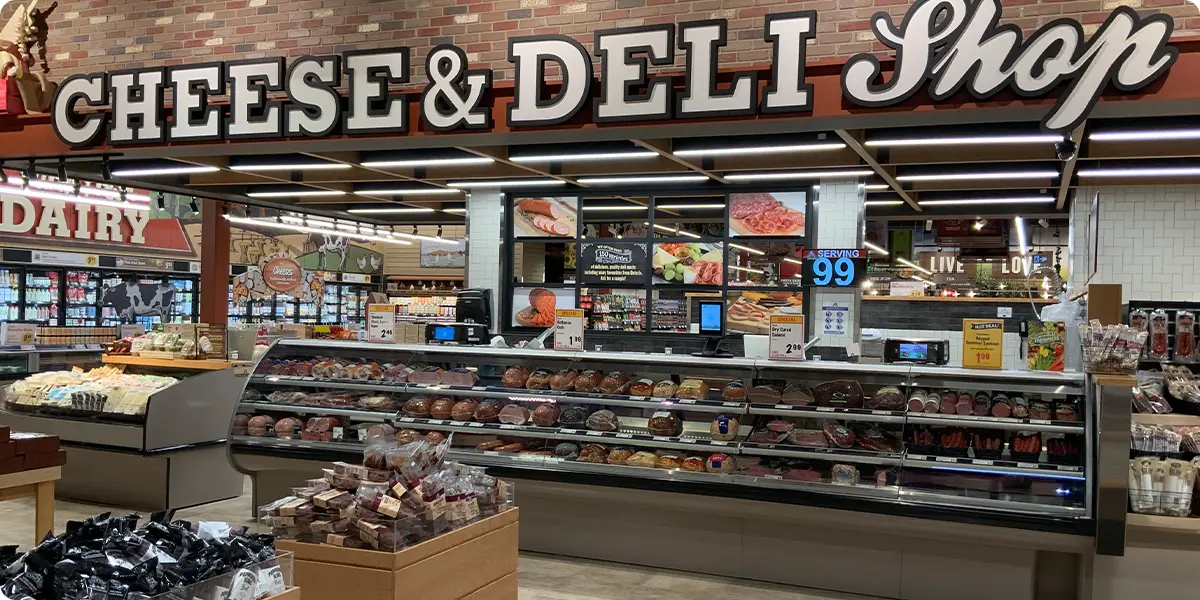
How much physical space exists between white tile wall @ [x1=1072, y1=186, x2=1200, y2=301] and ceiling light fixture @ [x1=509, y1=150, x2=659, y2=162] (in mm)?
4506

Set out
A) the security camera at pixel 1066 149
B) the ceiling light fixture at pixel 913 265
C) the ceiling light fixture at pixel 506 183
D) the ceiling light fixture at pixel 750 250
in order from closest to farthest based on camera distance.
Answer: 1. the security camera at pixel 1066 149
2. the ceiling light fixture at pixel 750 250
3. the ceiling light fixture at pixel 506 183
4. the ceiling light fixture at pixel 913 265

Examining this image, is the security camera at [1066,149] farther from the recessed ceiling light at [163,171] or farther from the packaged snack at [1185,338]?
the recessed ceiling light at [163,171]

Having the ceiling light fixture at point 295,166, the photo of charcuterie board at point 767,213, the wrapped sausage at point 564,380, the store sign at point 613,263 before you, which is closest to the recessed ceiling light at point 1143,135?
the photo of charcuterie board at point 767,213

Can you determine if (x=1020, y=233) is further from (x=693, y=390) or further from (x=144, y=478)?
(x=144, y=478)

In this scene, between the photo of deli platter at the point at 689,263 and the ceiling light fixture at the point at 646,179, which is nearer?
the ceiling light fixture at the point at 646,179

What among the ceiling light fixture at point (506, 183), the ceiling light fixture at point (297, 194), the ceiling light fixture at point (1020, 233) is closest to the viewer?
the ceiling light fixture at point (506, 183)

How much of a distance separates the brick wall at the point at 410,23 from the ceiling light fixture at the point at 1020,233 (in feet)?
39.9

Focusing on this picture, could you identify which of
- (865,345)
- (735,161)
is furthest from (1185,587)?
Answer: (865,345)

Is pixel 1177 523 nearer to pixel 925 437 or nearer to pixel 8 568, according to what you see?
pixel 925 437

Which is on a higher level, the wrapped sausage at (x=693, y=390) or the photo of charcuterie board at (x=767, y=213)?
the photo of charcuterie board at (x=767, y=213)

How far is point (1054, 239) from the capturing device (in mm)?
18125

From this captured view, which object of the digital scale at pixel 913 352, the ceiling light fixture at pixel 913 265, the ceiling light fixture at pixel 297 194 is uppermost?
the ceiling light fixture at pixel 297 194

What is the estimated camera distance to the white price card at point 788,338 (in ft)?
19.3

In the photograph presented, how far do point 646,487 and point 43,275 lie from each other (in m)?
14.4
